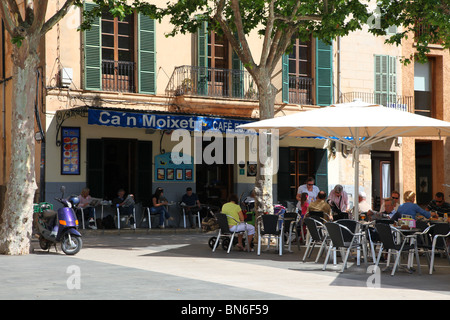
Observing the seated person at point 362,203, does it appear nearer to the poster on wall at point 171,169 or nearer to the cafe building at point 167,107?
the cafe building at point 167,107

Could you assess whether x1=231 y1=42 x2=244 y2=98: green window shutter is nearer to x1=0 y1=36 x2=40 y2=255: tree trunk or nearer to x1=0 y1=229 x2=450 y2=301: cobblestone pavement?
x1=0 y1=229 x2=450 y2=301: cobblestone pavement

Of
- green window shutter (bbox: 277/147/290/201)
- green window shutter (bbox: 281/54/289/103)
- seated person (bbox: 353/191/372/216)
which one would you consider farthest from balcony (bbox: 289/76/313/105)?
seated person (bbox: 353/191/372/216)

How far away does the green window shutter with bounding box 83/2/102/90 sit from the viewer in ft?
67.8

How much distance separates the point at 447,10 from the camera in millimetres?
16547

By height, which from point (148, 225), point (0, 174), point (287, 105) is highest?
point (287, 105)

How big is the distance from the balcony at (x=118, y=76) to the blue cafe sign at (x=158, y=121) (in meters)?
1.69

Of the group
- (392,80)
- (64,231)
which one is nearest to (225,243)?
(64,231)

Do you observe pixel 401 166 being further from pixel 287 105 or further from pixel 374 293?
pixel 374 293

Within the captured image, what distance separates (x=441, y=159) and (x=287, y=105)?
23.5 feet

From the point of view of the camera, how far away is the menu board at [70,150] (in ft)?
66.7

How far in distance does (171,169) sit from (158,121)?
7.80 feet

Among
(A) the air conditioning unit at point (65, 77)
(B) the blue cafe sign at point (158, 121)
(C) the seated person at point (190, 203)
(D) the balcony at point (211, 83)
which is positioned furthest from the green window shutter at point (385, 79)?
(A) the air conditioning unit at point (65, 77)

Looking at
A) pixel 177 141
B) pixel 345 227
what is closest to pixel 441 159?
pixel 177 141

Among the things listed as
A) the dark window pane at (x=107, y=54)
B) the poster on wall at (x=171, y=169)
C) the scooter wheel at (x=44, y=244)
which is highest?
the dark window pane at (x=107, y=54)
